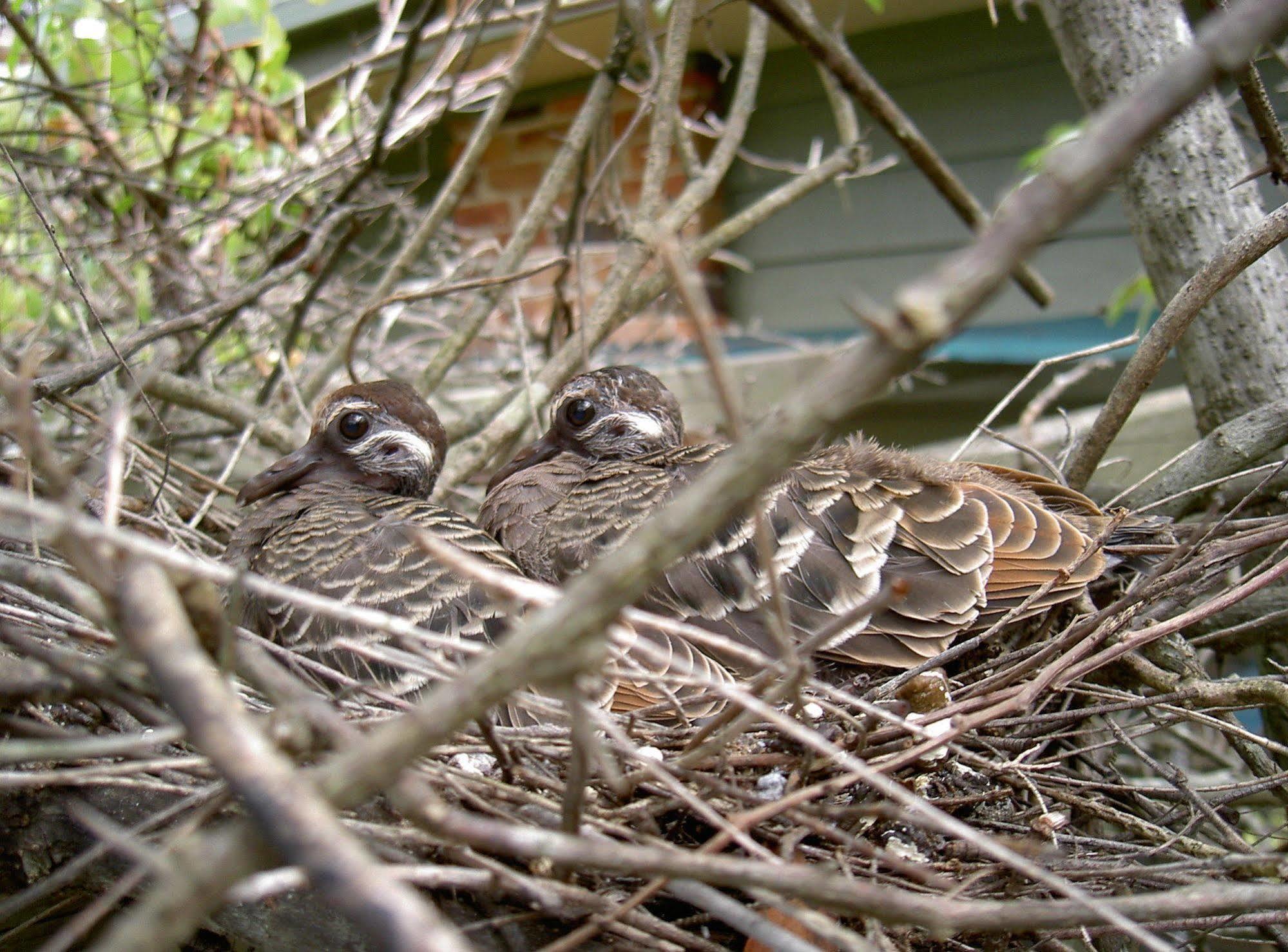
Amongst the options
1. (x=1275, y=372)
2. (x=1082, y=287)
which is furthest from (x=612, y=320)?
(x=1082, y=287)

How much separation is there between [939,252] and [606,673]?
4355 mm

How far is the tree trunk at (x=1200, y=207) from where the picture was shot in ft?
6.03

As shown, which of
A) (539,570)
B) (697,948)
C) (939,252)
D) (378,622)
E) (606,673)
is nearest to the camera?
(378,622)

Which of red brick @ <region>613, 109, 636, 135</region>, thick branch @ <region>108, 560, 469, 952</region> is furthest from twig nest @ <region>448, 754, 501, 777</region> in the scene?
red brick @ <region>613, 109, 636, 135</region>

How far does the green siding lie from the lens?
4.34 m

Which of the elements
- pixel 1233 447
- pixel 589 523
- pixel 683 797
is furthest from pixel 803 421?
pixel 1233 447

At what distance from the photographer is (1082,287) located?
4.36 meters

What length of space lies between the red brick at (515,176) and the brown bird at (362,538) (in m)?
3.17

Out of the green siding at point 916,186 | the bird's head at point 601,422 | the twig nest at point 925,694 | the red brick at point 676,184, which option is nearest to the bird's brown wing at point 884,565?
the twig nest at point 925,694

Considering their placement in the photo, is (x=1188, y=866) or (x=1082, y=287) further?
(x=1082, y=287)

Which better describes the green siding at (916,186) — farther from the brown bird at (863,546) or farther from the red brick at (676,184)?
the brown bird at (863,546)

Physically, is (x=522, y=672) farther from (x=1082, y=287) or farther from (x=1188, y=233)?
(x=1082, y=287)

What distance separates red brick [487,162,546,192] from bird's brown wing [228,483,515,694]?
357 centimetres

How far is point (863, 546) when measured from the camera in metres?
1.68
